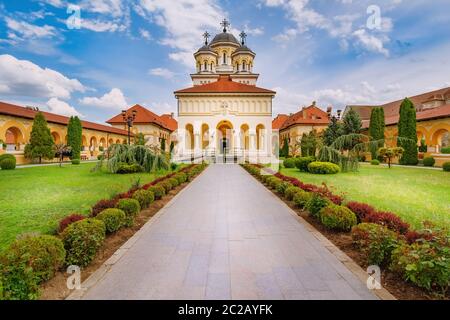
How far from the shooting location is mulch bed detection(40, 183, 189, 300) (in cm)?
306

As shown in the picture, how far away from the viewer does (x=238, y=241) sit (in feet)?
15.9

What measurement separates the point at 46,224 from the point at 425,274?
664 cm

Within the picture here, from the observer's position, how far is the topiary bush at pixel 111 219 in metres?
4.94

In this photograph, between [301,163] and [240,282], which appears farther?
[301,163]

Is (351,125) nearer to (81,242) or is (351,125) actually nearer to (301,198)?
(301,198)

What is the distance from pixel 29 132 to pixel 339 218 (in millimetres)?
28909

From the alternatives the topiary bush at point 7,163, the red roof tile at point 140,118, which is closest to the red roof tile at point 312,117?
the red roof tile at point 140,118

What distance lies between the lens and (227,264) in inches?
151

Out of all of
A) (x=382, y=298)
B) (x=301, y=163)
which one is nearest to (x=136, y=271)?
(x=382, y=298)

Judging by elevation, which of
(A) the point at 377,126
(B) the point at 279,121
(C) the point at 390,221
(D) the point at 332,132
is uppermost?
(B) the point at 279,121

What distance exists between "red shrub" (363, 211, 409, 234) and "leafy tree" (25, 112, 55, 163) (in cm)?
2746

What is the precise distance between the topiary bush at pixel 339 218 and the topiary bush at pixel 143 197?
4604 millimetres

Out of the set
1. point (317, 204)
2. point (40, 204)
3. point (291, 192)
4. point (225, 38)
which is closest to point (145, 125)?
point (225, 38)
